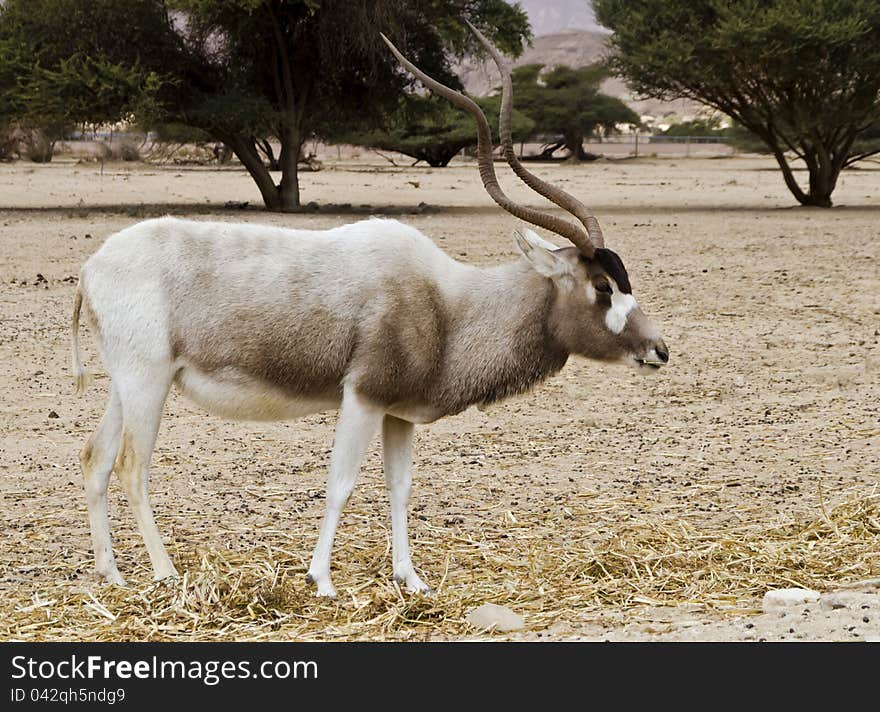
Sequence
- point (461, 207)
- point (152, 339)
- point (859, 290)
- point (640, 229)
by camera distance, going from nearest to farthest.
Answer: point (152, 339) → point (859, 290) → point (640, 229) → point (461, 207)

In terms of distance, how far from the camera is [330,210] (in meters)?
22.8

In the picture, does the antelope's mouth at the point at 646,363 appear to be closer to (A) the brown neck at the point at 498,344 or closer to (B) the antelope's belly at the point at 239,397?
(A) the brown neck at the point at 498,344

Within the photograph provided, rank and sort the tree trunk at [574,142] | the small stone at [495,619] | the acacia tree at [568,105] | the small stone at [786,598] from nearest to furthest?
the small stone at [495,619]
the small stone at [786,598]
the tree trunk at [574,142]
the acacia tree at [568,105]

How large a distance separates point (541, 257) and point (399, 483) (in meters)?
1.03

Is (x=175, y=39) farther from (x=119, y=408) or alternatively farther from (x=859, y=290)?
(x=119, y=408)

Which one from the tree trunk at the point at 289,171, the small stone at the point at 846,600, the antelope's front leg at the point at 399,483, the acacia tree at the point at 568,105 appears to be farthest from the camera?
the acacia tree at the point at 568,105

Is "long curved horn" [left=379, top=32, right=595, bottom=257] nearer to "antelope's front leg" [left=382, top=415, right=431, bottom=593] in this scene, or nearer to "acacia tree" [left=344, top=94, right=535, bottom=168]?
"antelope's front leg" [left=382, top=415, right=431, bottom=593]

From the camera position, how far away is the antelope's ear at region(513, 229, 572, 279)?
5.25 meters

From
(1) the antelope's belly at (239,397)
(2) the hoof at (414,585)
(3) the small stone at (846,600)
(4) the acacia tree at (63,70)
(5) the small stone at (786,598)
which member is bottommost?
(2) the hoof at (414,585)

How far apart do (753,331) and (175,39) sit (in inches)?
550

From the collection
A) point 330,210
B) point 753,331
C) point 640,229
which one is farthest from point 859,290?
point 330,210

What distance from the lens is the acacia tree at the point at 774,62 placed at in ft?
71.4

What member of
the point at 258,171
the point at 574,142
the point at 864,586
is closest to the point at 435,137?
the point at 574,142

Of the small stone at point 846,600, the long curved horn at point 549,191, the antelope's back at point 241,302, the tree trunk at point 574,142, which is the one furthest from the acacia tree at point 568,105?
the small stone at point 846,600
